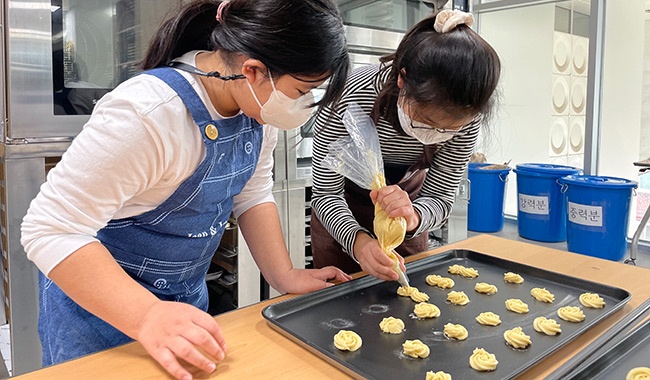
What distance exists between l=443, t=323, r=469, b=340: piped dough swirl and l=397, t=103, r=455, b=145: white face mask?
1.53ft

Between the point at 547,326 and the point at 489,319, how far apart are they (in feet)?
0.32

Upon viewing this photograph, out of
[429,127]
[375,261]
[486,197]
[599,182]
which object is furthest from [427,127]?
[486,197]

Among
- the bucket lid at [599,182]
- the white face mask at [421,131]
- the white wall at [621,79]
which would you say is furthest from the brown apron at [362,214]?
the white wall at [621,79]

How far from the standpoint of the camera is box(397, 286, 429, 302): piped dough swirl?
1025 mm

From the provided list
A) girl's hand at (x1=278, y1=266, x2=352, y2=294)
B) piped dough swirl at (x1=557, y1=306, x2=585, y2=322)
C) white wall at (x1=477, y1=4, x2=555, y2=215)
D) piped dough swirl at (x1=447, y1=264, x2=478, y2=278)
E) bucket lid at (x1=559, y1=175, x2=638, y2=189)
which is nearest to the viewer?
piped dough swirl at (x1=557, y1=306, x2=585, y2=322)

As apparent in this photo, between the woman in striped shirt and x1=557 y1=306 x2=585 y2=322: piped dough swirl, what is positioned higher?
the woman in striped shirt

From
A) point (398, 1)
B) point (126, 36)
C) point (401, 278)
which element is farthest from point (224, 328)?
point (398, 1)

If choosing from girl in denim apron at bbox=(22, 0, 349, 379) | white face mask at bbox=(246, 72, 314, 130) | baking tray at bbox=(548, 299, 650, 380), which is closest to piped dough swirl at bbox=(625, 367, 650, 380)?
baking tray at bbox=(548, 299, 650, 380)

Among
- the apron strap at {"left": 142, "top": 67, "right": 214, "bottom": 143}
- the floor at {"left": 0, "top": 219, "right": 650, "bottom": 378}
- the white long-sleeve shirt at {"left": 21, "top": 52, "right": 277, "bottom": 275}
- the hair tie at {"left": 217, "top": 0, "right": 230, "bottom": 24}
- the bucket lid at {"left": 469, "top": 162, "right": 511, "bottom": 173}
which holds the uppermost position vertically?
Result: the hair tie at {"left": 217, "top": 0, "right": 230, "bottom": 24}

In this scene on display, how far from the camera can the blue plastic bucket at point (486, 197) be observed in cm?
381

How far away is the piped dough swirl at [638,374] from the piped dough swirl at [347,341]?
41cm

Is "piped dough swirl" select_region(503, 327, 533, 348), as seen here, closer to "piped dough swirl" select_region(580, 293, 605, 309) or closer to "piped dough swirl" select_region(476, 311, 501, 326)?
"piped dough swirl" select_region(476, 311, 501, 326)

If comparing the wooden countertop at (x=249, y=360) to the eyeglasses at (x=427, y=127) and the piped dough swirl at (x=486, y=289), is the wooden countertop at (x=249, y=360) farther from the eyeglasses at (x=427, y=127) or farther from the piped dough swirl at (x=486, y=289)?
the eyeglasses at (x=427, y=127)

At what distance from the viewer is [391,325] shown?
2.92 feet
